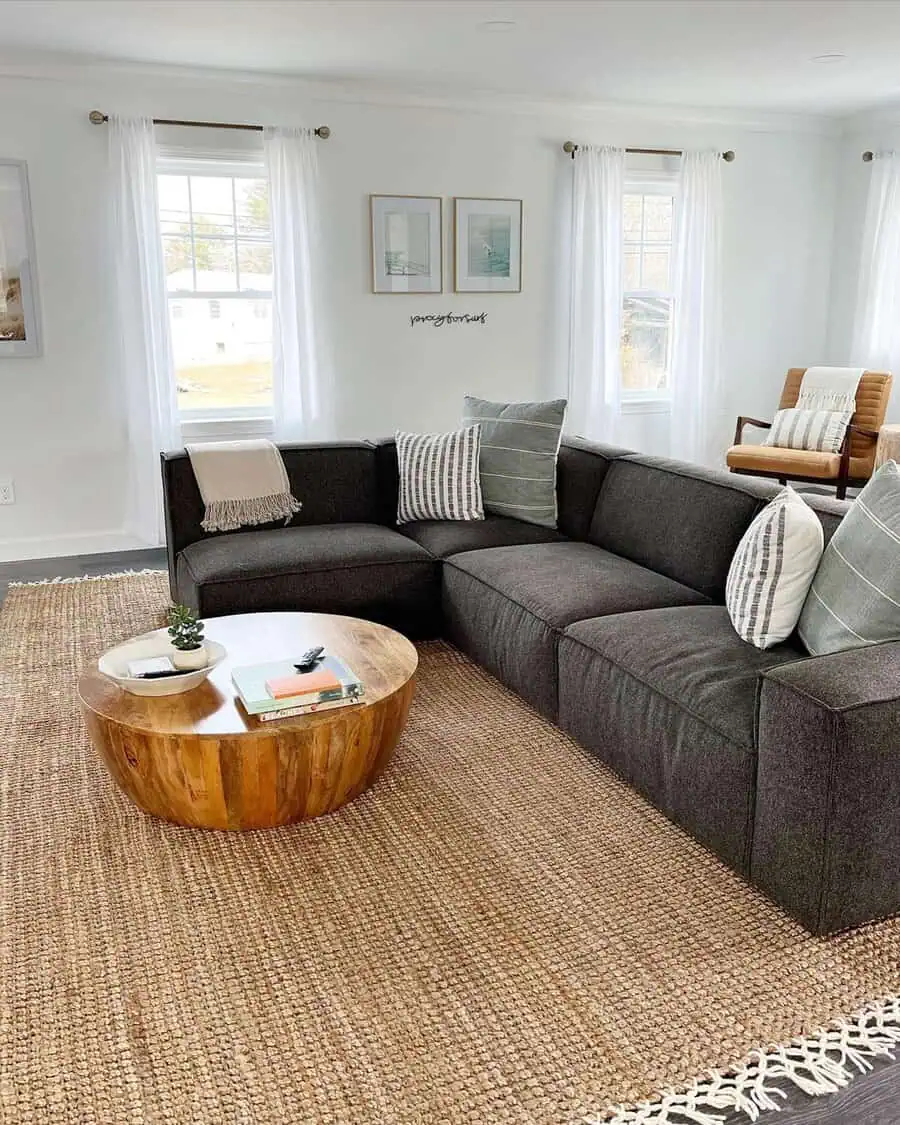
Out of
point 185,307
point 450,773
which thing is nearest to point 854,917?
point 450,773

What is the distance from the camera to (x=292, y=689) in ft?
7.94

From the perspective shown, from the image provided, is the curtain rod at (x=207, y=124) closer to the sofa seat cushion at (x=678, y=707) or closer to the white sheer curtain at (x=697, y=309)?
the white sheer curtain at (x=697, y=309)

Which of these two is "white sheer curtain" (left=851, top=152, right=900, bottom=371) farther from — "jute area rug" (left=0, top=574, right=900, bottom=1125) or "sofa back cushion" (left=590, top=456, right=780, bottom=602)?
"jute area rug" (left=0, top=574, right=900, bottom=1125)

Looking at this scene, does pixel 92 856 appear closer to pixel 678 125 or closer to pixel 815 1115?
pixel 815 1115

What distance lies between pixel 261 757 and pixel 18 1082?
82cm

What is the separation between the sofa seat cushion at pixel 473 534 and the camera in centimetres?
379

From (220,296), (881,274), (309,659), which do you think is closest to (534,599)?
(309,659)

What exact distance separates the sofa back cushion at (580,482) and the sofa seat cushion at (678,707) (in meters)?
1.08

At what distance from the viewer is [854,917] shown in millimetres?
2023

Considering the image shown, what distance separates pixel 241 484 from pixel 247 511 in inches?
4.4

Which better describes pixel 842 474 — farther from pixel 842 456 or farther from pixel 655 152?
pixel 655 152

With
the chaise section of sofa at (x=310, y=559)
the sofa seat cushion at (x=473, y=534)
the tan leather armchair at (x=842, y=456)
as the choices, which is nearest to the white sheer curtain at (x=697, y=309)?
the tan leather armchair at (x=842, y=456)

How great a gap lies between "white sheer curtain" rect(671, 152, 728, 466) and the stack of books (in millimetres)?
4593

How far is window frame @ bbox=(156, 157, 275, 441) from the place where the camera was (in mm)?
5301
